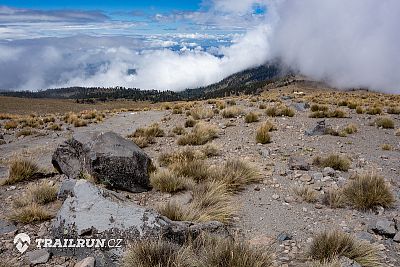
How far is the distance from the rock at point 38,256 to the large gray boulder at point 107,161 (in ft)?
9.71

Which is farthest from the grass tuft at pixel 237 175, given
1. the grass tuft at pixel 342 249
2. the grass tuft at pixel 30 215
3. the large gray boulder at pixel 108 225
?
the grass tuft at pixel 30 215

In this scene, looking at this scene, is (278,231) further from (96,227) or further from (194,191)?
(96,227)

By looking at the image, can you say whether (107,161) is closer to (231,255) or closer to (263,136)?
(231,255)

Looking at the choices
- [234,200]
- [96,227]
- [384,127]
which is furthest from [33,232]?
[384,127]

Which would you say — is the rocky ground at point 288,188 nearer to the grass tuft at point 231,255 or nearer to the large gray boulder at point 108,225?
the large gray boulder at point 108,225

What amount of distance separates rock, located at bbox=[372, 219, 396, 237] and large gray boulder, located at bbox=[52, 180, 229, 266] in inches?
128

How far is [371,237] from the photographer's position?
7.12 m

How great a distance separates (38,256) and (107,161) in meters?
3.47

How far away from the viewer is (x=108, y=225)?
611cm

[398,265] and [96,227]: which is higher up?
[96,227]

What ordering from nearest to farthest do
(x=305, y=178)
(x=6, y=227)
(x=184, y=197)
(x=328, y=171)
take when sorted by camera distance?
(x=6, y=227)
(x=184, y=197)
(x=305, y=178)
(x=328, y=171)

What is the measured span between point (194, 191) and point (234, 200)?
3.42 feet

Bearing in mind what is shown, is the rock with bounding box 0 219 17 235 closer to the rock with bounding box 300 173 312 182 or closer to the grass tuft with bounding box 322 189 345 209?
the grass tuft with bounding box 322 189 345 209

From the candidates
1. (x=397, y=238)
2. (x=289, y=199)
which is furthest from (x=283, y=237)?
(x=397, y=238)
